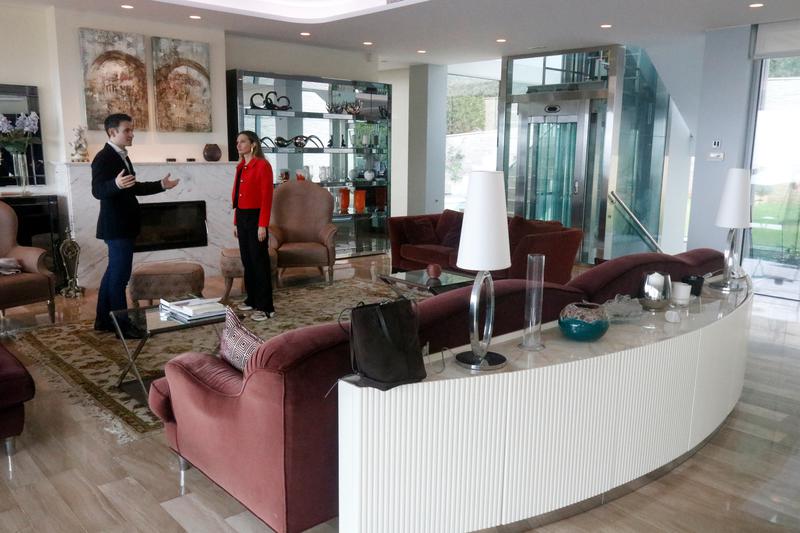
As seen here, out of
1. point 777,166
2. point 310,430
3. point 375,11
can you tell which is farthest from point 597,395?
point 777,166

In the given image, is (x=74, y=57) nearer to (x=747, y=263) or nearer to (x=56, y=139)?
(x=56, y=139)

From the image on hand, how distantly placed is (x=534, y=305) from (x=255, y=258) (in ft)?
11.0

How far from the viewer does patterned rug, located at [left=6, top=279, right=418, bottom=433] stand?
3.79 metres

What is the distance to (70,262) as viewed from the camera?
21.4ft

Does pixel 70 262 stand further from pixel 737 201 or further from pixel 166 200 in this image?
pixel 737 201

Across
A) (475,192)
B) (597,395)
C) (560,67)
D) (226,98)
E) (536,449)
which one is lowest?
(536,449)

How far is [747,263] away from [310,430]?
6.58 metres

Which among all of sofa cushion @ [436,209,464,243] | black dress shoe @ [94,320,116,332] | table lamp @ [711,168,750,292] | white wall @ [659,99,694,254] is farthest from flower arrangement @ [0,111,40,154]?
white wall @ [659,99,694,254]

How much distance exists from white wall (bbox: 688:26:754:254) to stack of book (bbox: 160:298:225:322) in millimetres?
5560

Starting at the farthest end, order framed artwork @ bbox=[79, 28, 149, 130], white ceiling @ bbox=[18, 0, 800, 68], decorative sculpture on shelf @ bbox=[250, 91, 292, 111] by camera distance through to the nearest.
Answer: decorative sculpture on shelf @ bbox=[250, 91, 292, 111]
framed artwork @ bbox=[79, 28, 149, 130]
white ceiling @ bbox=[18, 0, 800, 68]

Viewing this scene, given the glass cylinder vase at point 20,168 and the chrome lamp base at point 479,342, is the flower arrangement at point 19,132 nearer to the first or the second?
the glass cylinder vase at point 20,168

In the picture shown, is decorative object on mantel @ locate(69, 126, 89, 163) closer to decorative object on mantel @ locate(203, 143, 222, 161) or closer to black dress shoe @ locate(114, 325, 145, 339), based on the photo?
decorative object on mantel @ locate(203, 143, 222, 161)

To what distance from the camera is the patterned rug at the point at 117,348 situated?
3.79m

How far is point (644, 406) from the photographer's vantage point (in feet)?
8.77
